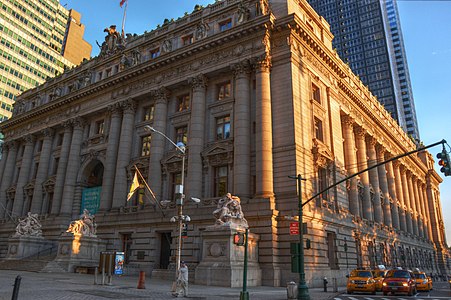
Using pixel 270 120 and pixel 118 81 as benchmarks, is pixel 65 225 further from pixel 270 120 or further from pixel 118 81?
pixel 270 120

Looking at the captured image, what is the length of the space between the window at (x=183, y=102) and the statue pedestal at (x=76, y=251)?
15938 mm

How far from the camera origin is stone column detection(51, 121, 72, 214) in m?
45.9

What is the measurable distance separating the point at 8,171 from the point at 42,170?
34.8ft

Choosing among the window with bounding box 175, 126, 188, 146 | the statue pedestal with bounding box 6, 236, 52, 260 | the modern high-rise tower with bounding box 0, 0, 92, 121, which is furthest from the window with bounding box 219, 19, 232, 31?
the modern high-rise tower with bounding box 0, 0, 92, 121

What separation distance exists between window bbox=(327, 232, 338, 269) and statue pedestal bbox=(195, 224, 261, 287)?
9612 mm

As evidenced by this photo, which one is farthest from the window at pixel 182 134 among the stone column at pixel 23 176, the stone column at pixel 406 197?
the stone column at pixel 406 197

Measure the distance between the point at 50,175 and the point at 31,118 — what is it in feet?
37.9

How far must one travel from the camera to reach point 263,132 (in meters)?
31.9

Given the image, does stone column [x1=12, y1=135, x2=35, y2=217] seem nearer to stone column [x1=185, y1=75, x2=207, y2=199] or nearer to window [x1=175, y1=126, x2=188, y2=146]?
window [x1=175, y1=126, x2=188, y2=146]

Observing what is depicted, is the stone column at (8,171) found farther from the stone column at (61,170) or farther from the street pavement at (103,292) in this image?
the street pavement at (103,292)

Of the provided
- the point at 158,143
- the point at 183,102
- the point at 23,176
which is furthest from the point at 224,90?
the point at 23,176

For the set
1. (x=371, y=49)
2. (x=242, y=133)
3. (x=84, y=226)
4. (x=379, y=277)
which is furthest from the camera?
(x=371, y=49)

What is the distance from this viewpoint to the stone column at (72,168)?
44.8 metres

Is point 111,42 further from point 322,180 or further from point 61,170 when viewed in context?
point 322,180
